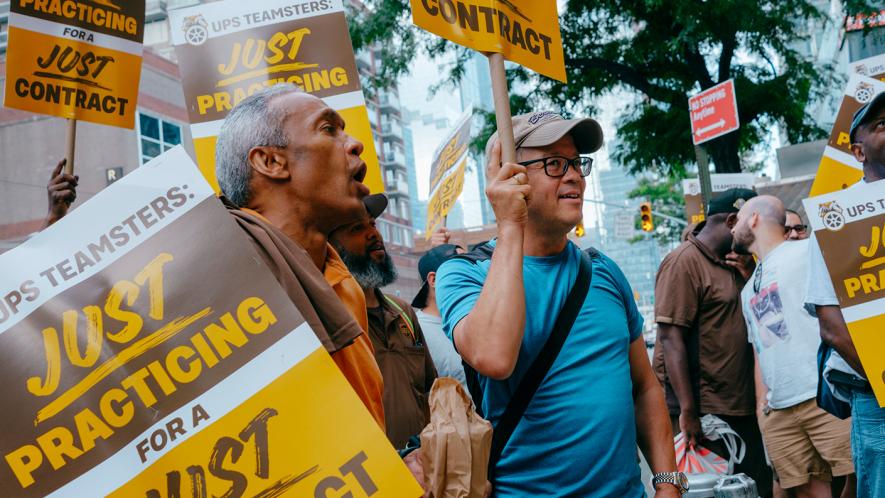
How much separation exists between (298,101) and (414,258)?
60751 millimetres

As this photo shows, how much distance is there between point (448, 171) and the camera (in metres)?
5.85

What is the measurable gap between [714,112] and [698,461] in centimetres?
554

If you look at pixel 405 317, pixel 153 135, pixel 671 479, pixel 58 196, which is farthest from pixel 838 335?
pixel 153 135

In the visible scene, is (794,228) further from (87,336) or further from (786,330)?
(87,336)

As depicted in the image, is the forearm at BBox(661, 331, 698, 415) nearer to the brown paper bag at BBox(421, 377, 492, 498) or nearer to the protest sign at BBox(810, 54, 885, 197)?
the protest sign at BBox(810, 54, 885, 197)

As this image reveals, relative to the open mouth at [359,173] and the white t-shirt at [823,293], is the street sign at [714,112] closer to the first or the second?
the white t-shirt at [823,293]

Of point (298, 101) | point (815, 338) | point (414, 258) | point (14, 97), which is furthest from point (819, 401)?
point (414, 258)

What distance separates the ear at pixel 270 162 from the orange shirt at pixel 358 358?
1.06ft

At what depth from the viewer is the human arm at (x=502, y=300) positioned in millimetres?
2266

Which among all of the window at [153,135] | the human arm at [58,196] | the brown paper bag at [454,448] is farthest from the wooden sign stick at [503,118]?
the window at [153,135]

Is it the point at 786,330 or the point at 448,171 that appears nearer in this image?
the point at 786,330

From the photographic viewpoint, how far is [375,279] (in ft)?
13.6

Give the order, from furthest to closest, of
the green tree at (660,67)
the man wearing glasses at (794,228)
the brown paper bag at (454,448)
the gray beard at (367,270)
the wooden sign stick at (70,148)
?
the green tree at (660,67) < the man wearing glasses at (794,228) < the gray beard at (367,270) < the wooden sign stick at (70,148) < the brown paper bag at (454,448)

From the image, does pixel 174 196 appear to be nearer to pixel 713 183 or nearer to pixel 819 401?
pixel 819 401
